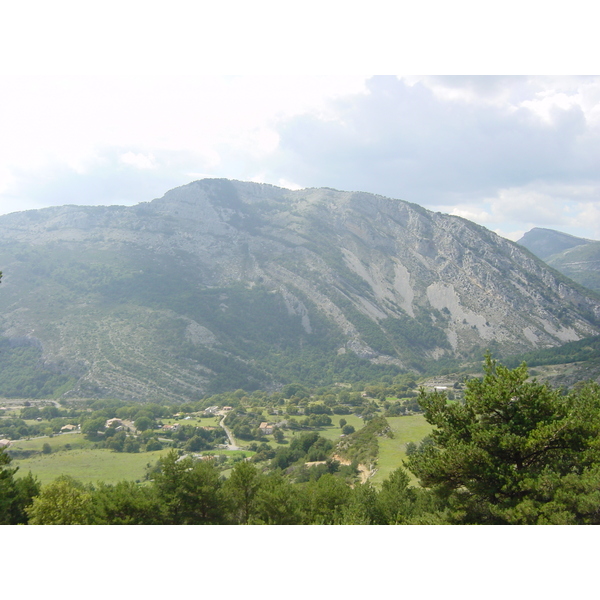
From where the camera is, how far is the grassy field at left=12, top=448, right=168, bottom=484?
5363 cm

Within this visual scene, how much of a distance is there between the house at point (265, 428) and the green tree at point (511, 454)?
71.9 metres

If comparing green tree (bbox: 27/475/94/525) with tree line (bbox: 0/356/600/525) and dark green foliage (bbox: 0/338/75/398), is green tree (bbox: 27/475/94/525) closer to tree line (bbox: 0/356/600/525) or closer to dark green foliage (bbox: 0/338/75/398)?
tree line (bbox: 0/356/600/525)

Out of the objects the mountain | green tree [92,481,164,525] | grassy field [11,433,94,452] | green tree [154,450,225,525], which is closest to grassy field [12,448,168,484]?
grassy field [11,433,94,452]

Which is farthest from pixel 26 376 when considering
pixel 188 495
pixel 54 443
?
pixel 188 495

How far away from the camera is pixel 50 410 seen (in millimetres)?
94812

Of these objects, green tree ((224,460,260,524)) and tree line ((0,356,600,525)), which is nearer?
tree line ((0,356,600,525))

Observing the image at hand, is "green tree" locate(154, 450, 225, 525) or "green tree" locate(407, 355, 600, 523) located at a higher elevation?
"green tree" locate(407, 355, 600, 523)

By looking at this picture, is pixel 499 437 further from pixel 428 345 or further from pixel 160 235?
pixel 160 235

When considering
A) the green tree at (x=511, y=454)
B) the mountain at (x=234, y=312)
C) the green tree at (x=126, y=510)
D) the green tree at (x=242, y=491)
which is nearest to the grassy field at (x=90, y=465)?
the green tree at (x=242, y=491)

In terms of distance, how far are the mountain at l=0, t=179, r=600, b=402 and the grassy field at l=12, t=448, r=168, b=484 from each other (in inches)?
1802

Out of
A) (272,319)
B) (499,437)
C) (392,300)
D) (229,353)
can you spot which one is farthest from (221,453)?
(392,300)

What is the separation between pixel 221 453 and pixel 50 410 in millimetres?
53773

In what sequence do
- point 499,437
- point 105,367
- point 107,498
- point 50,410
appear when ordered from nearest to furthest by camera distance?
1. point 499,437
2. point 107,498
3. point 50,410
4. point 105,367

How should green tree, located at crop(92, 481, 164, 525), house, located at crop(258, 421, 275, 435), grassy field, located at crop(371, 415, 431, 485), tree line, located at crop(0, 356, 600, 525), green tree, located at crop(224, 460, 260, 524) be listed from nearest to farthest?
tree line, located at crop(0, 356, 600, 525) < green tree, located at crop(92, 481, 164, 525) < green tree, located at crop(224, 460, 260, 524) < grassy field, located at crop(371, 415, 431, 485) < house, located at crop(258, 421, 275, 435)
